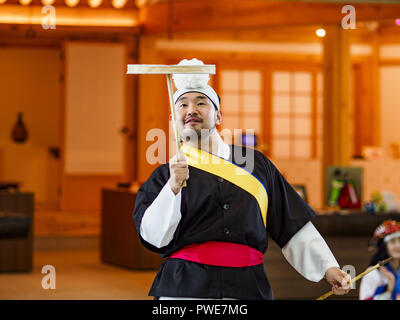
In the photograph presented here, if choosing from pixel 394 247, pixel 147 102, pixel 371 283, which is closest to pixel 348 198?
pixel 394 247

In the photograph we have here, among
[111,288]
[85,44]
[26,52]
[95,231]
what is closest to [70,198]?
[95,231]

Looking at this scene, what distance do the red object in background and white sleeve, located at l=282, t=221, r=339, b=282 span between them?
130 inches

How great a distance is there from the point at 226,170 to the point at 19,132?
26.4 feet

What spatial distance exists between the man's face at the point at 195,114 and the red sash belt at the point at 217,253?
0.83 feet

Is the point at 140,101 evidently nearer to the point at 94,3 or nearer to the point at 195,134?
the point at 94,3

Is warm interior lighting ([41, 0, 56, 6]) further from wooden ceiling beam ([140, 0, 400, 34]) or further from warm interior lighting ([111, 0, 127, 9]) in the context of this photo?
wooden ceiling beam ([140, 0, 400, 34])

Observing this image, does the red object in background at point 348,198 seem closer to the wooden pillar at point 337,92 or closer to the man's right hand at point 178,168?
the wooden pillar at point 337,92

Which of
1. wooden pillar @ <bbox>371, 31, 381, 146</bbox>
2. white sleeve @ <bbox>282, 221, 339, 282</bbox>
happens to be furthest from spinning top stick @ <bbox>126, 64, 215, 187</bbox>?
wooden pillar @ <bbox>371, 31, 381, 146</bbox>

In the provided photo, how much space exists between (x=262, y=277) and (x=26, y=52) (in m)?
8.45

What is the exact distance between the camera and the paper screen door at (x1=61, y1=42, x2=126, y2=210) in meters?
8.09

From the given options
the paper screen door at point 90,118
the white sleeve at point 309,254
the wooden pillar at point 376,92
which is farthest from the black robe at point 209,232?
the wooden pillar at point 376,92

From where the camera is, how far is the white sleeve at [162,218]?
4.90 feet

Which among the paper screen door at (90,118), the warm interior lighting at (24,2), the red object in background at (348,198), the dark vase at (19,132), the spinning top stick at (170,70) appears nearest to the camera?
the spinning top stick at (170,70)
